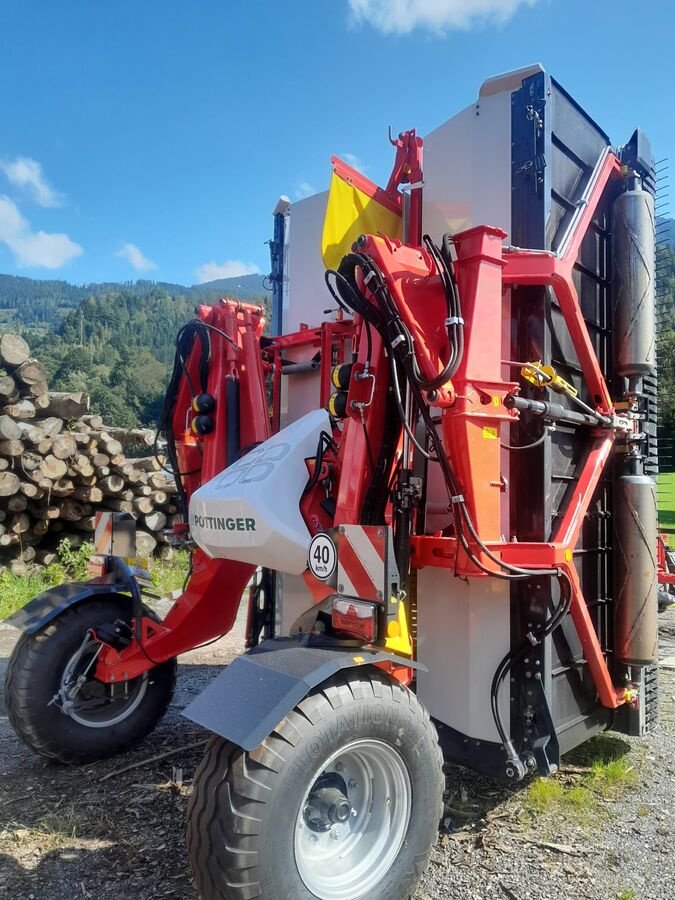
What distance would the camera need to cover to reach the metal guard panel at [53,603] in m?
3.83

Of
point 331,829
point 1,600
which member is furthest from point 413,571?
point 1,600

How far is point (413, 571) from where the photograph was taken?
3.37 meters

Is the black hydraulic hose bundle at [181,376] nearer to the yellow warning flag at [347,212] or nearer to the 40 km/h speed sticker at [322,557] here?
the yellow warning flag at [347,212]

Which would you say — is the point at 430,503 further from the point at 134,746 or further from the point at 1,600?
the point at 1,600

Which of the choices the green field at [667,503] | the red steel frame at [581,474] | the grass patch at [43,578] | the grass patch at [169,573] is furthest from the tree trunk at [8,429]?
the green field at [667,503]

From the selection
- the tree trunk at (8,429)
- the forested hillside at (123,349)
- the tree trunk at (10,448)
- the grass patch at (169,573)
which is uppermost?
the forested hillside at (123,349)

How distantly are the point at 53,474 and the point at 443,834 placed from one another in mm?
6518

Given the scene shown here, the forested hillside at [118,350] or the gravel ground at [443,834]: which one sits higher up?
the forested hillside at [118,350]

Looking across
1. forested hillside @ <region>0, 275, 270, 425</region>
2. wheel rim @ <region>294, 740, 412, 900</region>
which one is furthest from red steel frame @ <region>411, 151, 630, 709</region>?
forested hillside @ <region>0, 275, 270, 425</region>

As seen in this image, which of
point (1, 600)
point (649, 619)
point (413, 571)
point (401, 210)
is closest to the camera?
point (413, 571)

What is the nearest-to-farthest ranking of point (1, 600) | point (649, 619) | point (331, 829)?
1. point (331, 829)
2. point (649, 619)
3. point (1, 600)

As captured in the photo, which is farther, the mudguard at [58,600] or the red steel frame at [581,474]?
the mudguard at [58,600]

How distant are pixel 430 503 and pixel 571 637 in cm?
100

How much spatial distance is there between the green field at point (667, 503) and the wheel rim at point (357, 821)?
470 inches
